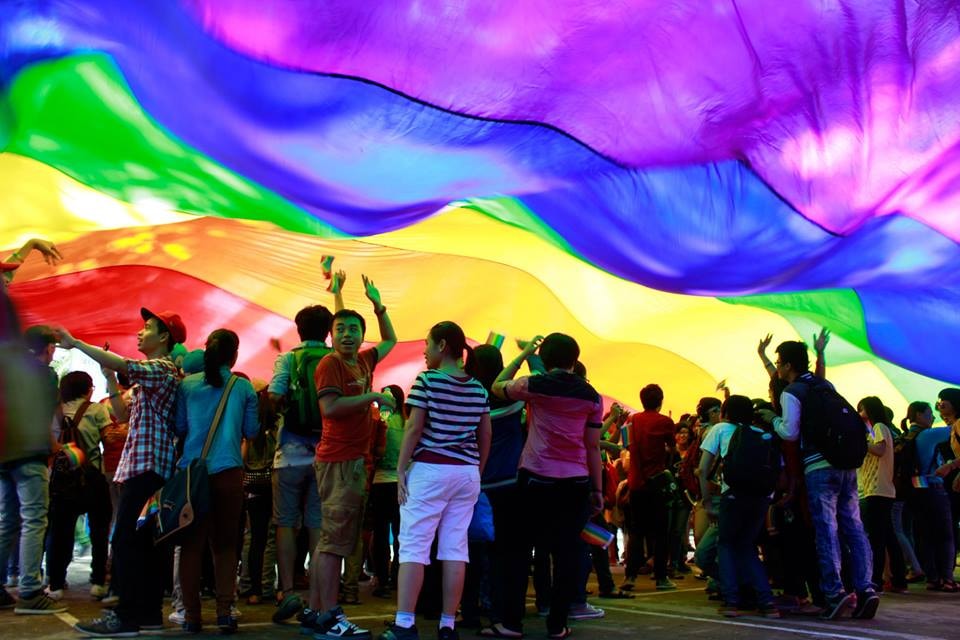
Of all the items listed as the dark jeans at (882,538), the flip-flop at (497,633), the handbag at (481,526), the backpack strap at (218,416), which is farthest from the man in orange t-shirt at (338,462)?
the dark jeans at (882,538)

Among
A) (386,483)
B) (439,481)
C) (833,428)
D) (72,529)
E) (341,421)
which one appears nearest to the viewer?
(439,481)

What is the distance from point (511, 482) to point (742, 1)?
3315 millimetres

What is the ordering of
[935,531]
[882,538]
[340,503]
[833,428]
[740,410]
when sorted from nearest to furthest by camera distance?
1. [340,503]
2. [833,428]
3. [740,410]
4. [882,538]
5. [935,531]

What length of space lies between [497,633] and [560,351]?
5.58 feet

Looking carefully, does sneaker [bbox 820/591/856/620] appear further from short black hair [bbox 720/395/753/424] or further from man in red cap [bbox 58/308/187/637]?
man in red cap [bbox 58/308/187/637]

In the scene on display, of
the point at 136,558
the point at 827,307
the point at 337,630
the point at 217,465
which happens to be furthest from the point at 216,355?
the point at 827,307

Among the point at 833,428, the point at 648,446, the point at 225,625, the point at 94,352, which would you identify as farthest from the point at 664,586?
the point at 94,352

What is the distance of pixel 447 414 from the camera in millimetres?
5543

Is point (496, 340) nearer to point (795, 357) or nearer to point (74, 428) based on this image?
point (795, 357)

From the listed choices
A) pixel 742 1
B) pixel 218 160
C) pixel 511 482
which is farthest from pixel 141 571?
pixel 742 1

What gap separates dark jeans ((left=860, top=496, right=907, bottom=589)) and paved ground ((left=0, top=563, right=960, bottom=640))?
1169mm

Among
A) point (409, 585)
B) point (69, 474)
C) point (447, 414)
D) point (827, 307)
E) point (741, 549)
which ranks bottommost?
point (409, 585)

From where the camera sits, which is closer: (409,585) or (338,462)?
(409,585)

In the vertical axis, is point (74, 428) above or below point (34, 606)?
above
